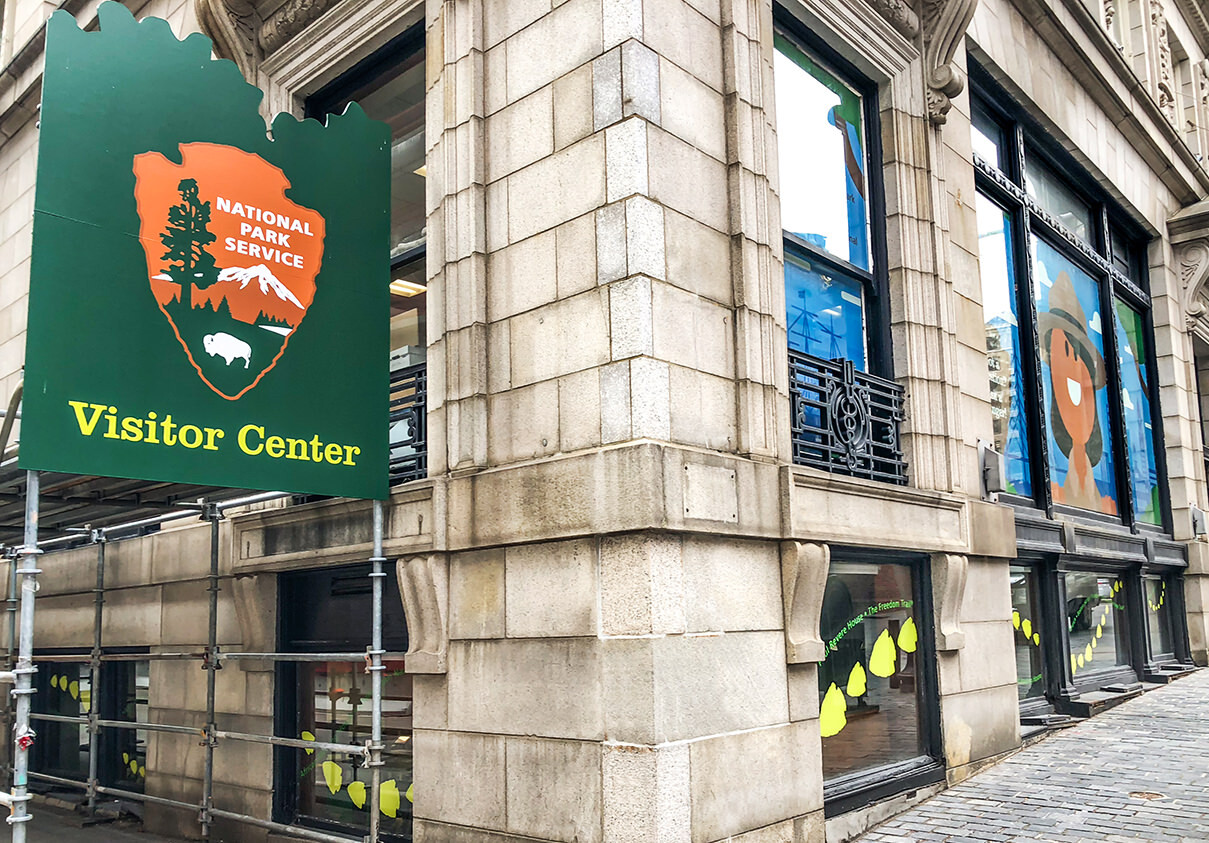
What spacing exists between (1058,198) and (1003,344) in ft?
13.7

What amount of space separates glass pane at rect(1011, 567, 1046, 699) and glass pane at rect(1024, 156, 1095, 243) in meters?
5.15

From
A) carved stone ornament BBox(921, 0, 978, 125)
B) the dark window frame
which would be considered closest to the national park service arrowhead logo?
the dark window frame

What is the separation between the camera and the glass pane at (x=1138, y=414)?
54.2 ft

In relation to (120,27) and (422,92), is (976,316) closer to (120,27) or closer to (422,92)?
(422,92)

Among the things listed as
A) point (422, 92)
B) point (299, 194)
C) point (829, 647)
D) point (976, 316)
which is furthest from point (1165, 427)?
point (299, 194)

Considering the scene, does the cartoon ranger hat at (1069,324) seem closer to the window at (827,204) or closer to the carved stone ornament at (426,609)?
the window at (827,204)

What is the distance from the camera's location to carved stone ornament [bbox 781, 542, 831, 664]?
7.56 metres

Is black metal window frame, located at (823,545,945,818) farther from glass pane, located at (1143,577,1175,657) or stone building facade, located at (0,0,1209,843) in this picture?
glass pane, located at (1143,577,1175,657)

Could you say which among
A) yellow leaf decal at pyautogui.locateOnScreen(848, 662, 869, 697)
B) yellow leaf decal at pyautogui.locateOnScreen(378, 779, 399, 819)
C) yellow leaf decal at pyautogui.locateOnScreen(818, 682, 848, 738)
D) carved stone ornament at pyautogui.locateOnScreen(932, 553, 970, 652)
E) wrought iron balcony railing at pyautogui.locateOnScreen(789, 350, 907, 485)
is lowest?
yellow leaf decal at pyautogui.locateOnScreen(378, 779, 399, 819)

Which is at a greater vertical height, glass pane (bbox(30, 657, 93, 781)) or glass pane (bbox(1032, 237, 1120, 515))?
glass pane (bbox(1032, 237, 1120, 515))

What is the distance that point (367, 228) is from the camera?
823 cm

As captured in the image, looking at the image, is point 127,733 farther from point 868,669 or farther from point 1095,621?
point 1095,621

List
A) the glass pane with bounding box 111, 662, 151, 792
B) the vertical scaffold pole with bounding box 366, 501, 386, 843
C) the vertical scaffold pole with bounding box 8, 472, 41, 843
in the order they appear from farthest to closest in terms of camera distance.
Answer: the glass pane with bounding box 111, 662, 151, 792
the vertical scaffold pole with bounding box 366, 501, 386, 843
the vertical scaffold pole with bounding box 8, 472, 41, 843

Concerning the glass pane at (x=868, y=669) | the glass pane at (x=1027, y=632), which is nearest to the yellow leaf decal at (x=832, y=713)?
the glass pane at (x=868, y=669)
